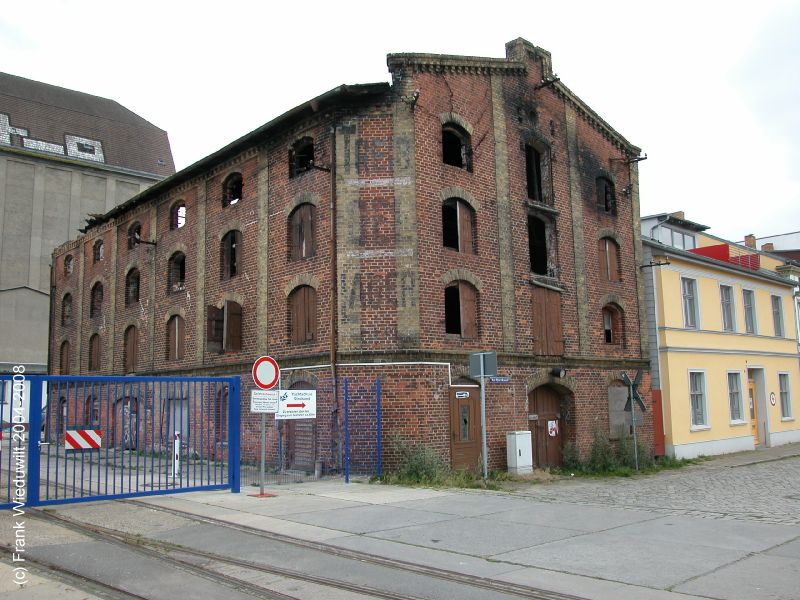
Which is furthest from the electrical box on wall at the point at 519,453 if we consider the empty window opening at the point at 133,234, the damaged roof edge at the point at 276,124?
the empty window opening at the point at 133,234

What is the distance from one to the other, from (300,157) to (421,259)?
507 centimetres

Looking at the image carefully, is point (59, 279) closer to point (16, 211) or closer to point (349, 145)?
point (16, 211)

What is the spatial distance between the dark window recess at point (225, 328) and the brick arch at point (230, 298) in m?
0.10

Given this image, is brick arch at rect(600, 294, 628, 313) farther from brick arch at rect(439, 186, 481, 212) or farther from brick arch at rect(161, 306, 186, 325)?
brick arch at rect(161, 306, 186, 325)

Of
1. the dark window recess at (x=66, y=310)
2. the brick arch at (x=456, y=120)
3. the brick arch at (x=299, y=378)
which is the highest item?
the brick arch at (x=456, y=120)

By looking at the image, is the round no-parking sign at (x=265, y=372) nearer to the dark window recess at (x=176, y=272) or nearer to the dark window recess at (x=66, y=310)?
the dark window recess at (x=176, y=272)

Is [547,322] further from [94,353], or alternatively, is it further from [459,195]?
[94,353]

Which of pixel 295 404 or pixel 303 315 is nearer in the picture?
pixel 295 404

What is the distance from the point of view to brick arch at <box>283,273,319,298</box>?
18.2m

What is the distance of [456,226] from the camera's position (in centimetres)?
1877

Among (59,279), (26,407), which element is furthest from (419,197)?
(59,279)

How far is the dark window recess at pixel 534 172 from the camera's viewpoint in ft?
70.8

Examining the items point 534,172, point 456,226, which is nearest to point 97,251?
point 456,226

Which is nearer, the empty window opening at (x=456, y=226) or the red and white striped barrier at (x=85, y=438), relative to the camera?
the red and white striped barrier at (x=85, y=438)
